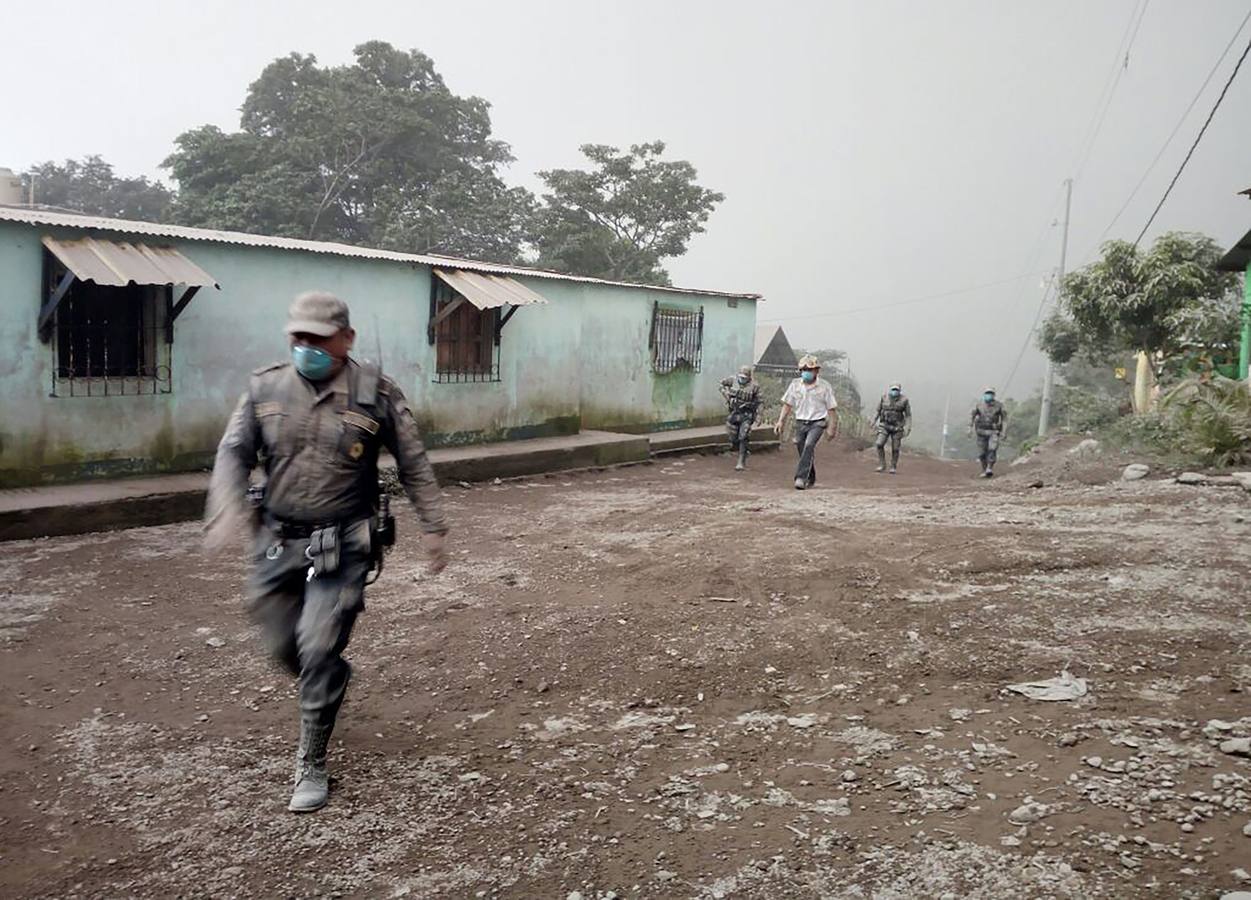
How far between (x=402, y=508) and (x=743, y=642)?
17.1 ft

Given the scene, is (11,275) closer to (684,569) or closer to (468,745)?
(684,569)

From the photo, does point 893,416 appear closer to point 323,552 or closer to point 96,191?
point 323,552

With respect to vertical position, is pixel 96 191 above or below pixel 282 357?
above

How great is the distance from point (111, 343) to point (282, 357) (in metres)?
1.60

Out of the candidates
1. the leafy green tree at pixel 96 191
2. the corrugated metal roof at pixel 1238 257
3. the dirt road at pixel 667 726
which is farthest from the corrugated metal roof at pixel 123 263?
the leafy green tree at pixel 96 191

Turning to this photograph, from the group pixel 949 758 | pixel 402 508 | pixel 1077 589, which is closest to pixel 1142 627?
pixel 1077 589

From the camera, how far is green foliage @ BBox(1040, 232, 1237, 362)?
18.7 m

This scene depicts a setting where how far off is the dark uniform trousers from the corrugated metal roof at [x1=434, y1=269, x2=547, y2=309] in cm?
778

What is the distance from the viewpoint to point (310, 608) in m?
3.07

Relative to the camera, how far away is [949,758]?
3.27 m

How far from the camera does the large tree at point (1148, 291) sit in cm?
1867

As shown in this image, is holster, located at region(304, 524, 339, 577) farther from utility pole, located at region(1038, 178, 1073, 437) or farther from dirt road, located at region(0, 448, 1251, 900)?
utility pole, located at region(1038, 178, 1073, 437)

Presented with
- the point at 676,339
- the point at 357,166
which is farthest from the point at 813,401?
the point at 357,166

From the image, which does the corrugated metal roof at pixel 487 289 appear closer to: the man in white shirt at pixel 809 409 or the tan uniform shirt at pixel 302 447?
the man in white shirt at pixel 809 409
